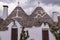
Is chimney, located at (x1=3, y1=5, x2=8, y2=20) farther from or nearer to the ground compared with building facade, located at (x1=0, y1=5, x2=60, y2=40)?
farther from the ground

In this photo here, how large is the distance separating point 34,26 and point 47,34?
241 centimetres

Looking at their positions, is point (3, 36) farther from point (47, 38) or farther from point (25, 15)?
point (47, 38)

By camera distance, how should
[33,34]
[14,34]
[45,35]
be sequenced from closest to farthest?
1. [45,35]
2. [33,34]
3. [14,34]

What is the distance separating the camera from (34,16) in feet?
103

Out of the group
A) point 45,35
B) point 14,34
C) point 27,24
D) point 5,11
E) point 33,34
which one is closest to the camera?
point 45,35

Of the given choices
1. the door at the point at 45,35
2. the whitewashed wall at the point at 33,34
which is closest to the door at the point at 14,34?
the whitewashed wall at the point at 33,34

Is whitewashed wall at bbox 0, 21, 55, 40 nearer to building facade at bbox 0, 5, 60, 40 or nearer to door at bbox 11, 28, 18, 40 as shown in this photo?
building facade at bbox 0, 5, 60, 40

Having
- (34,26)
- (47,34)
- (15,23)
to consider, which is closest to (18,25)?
(15,23)

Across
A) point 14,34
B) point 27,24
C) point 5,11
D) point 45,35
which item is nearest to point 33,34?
point 45,35

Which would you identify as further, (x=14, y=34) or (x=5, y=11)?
(x=5, y=11)

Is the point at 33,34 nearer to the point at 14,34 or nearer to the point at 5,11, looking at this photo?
the point at 14,34

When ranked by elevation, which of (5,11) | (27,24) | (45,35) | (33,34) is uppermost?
(5,11)

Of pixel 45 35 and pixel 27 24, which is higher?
pixel 27 24

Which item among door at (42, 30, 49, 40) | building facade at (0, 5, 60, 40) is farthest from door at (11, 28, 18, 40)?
door at (42, 30, 49, 40)
